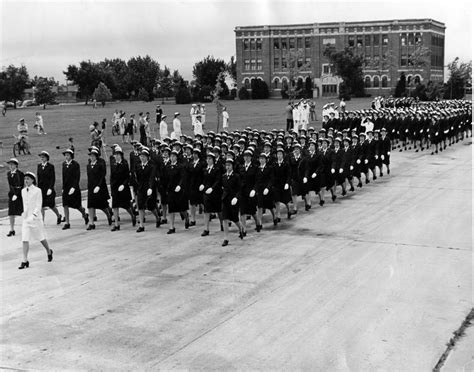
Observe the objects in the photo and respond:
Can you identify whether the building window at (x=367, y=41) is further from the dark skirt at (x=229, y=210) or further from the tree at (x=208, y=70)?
the dark skirt at (x=229, y=210)

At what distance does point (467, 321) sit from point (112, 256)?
6.20 metres

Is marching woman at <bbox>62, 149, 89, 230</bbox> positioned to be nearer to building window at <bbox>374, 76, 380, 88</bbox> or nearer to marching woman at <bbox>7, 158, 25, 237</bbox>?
marching woman at <bbox>7, 158, 25, 237</bbox>

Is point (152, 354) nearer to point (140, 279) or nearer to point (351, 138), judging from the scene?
point (140, 279)

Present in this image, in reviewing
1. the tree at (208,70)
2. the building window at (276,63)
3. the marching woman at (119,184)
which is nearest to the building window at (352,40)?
the building window at (276,63)

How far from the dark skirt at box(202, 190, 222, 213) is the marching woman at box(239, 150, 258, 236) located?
472mm

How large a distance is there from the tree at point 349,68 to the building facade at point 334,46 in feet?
11.4

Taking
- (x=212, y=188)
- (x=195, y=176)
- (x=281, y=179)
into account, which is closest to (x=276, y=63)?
(x=281, y=179)

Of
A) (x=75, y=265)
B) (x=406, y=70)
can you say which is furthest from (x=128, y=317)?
(x=406, y=70)

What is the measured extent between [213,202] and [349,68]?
75097 mm

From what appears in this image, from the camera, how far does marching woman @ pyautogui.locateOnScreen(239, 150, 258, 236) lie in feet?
45.9

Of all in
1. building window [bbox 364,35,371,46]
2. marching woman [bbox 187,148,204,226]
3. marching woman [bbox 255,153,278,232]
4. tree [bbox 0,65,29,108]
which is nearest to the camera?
marching woman [bbox 255,153,278,232]

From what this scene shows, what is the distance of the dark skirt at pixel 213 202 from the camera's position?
1359cm

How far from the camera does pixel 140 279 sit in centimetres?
1066

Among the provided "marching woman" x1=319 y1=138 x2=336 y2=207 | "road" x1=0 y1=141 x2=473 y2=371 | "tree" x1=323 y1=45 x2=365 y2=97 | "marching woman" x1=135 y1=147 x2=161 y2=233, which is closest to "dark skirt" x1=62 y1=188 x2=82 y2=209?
"road" x1=0 y1=141 x2=473 y2=371
